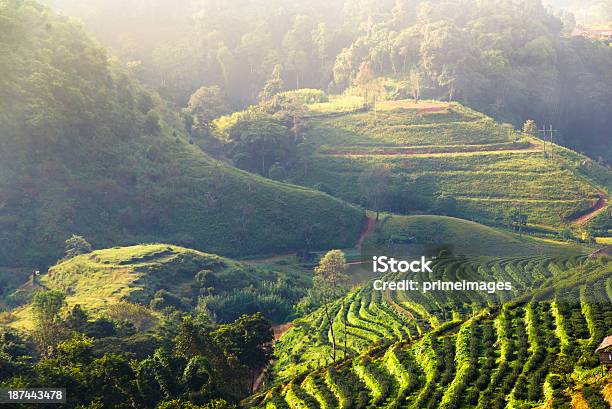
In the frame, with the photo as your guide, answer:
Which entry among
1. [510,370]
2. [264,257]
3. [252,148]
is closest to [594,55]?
[252,148]

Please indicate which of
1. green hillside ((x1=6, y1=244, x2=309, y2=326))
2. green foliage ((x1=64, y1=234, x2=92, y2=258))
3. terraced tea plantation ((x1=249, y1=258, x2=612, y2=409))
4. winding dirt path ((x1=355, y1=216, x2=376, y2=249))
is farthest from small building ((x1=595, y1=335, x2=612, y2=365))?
winding dirt path ((x1=355, y1=216, x2=376, y2=249))

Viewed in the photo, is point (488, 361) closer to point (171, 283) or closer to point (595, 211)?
point (171, 283)

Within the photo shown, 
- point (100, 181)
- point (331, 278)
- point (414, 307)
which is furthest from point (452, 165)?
point (414, 307)

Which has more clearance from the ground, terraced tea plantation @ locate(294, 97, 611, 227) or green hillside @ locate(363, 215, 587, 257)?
terraced tea plantation @ locate(294, 97, 611, 227)

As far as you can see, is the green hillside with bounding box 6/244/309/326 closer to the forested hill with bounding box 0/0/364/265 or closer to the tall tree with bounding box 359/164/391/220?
the forested hill with bounding box 0/0/364/265

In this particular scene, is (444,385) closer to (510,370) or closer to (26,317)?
(510,370)
